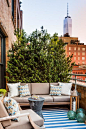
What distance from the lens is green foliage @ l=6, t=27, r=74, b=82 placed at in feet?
18.5

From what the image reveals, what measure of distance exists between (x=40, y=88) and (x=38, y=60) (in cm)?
111

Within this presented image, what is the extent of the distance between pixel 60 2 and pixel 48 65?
27.4 feet

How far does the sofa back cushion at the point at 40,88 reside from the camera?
5.28 metres

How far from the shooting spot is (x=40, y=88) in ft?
17.5

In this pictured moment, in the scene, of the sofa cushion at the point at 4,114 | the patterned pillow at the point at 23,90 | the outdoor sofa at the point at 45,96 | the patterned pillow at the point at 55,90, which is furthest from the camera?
the patterned pillow at the point at 55,90

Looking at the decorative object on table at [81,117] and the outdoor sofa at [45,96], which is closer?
the decorative object on table at [81,117]

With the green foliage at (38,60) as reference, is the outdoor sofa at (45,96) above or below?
below

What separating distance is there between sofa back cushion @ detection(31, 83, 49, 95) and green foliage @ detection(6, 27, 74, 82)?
346 mm

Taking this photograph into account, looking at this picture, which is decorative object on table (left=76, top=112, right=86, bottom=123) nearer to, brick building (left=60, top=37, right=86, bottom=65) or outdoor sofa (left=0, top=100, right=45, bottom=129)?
outdoor sofa (left=0, top=100, right=45, bottom=129)

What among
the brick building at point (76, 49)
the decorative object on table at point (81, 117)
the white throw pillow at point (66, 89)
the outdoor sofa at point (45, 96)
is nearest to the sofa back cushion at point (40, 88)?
the outdoor sofa at point (45, 96)

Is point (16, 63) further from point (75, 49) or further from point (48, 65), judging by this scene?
point (75, 49)

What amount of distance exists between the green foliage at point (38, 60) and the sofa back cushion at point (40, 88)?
0.35 m

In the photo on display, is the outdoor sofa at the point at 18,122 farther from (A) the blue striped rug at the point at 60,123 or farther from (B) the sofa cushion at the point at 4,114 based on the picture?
(A) the blue striped rug at the point at 60,123

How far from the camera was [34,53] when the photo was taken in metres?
5.82
